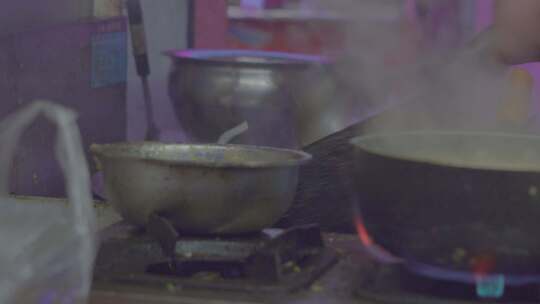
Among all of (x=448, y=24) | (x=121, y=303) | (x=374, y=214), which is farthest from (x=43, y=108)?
(x=448, y=24)

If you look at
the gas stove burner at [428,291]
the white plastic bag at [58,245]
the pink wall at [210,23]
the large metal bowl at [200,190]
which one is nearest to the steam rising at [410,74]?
the large metal bowl at [200,190]

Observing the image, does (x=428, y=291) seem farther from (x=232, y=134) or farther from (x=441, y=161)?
(x=232, y=134)

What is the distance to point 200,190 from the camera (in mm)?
1371

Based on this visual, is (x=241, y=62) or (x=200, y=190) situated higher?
(x=241, y=62)

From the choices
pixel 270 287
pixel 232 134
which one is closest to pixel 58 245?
pixel 270 287

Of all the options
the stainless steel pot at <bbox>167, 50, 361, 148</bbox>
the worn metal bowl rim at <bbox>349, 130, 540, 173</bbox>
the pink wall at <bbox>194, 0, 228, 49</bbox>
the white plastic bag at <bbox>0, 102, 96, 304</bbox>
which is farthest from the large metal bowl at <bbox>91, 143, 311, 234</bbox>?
the pink wall at <bbox>194, 0, 228, 49</bbox>

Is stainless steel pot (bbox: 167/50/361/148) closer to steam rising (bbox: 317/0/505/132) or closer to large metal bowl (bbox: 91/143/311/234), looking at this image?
steam rising (bbox: 317/0/505/132)

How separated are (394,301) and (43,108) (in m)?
0.56

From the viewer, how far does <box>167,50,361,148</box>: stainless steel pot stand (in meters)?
2.27

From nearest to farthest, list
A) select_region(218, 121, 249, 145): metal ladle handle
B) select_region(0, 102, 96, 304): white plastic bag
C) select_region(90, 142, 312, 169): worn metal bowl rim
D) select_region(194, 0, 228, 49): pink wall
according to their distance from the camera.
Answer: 1. select_region(0, 102, 96, 304): white plastic bag
2. select_region(90, 142, 312, 169): worn metal bowl rim
3. select_region(218, 121, 249, 145): metal ladle handle
4. select_region(194, 0, 228, 49): pink wall

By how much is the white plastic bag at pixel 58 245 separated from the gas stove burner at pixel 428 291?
0.44 metres

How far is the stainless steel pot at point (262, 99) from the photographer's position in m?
2.27

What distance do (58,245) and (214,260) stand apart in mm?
416

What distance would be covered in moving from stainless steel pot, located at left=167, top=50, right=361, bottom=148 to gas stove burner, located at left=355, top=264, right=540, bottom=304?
1.00m
